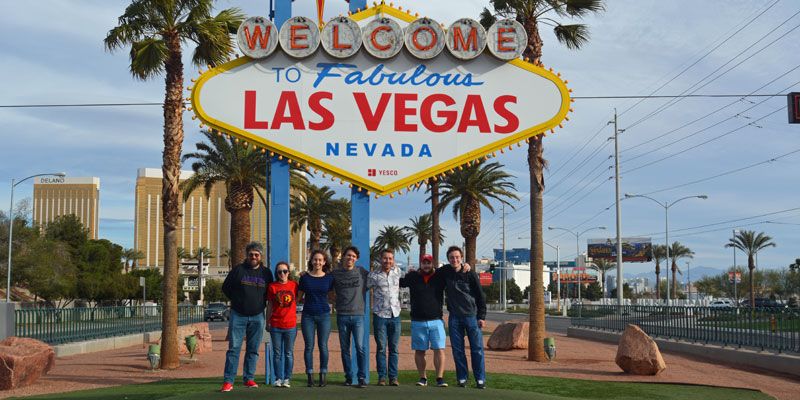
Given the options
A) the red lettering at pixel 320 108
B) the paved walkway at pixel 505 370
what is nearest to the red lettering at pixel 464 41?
the red lettering at pixel 320 108

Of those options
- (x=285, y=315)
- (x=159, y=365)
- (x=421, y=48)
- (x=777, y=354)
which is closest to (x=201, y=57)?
(x=159, y=365)

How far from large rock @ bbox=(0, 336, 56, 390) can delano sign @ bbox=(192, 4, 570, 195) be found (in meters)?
5.61

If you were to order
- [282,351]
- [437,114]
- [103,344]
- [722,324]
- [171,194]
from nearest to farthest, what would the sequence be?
[282,351] < [437,114] < [171,194] < [722,324] < [103,344]

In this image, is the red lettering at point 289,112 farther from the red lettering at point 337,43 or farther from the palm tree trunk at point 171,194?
the palm tree trunk at point 171,194

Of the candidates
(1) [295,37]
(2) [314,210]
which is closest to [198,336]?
(1) [295,37]

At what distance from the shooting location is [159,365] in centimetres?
1734

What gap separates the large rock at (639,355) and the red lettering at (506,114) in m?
5.56

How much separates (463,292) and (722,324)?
43.6 feet

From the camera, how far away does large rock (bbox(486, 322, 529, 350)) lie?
23250 mm

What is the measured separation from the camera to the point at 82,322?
24312 mm

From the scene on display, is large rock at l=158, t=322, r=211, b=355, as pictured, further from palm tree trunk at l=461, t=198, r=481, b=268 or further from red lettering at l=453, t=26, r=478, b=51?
palm tree trunk at l=461, t=198, r=481, b=268

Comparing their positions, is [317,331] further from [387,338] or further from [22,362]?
[22,362]

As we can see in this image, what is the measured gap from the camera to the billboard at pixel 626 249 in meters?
109

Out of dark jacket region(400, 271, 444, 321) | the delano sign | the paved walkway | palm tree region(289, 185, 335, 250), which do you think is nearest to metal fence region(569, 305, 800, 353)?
the paved walkway
